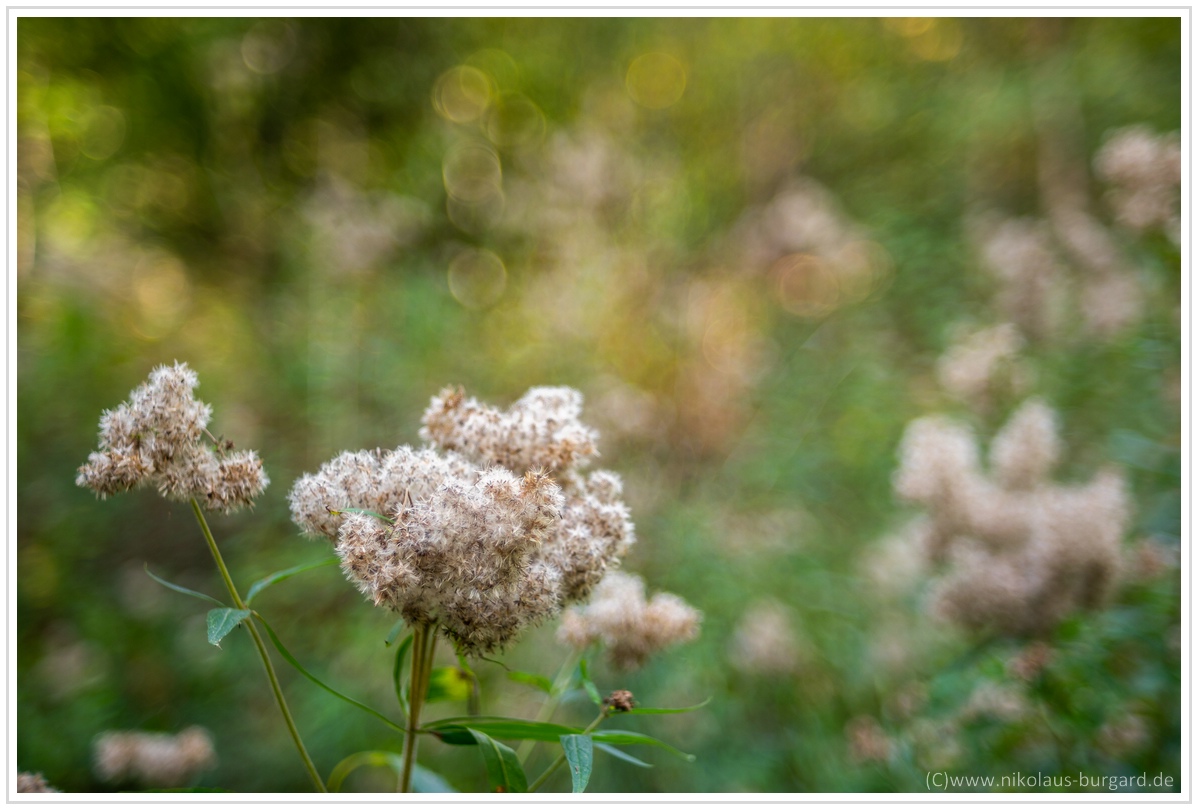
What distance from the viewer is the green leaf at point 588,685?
557 mm

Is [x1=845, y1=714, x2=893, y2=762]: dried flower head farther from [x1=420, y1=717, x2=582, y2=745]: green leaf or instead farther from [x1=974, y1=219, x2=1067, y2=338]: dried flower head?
[x1=974, y1=219, x2=1067, y2=338]: dried flower head

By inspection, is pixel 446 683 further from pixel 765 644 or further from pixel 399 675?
pixel 765 644

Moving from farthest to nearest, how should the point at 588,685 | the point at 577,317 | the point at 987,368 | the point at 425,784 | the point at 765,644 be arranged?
the point at 577,317
the point at 765,644
the point at 987,368
the point at 425,784
the point at 588,685

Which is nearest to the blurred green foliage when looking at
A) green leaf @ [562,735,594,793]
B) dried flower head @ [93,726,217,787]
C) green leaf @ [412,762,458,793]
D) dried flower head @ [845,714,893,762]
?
dried flower head @ [845,714,893,762]

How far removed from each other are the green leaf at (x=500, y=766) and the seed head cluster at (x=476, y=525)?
9 cm

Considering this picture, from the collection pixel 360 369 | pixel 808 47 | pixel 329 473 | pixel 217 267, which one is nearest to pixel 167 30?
pixel 217 267

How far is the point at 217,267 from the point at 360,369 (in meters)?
0.72

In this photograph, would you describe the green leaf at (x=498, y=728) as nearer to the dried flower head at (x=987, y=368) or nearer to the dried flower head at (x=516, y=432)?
the dried flower head at (x=516, y=432)

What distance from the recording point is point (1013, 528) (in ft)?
3.59

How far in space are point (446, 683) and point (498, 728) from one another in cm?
13

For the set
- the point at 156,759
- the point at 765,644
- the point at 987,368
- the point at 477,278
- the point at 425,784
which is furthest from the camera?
the point at 477,278

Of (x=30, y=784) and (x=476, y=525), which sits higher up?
(x=476, y=525)

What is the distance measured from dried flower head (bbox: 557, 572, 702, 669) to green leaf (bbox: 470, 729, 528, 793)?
135 mm

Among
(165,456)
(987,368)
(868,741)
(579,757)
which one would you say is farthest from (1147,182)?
(165,456)
